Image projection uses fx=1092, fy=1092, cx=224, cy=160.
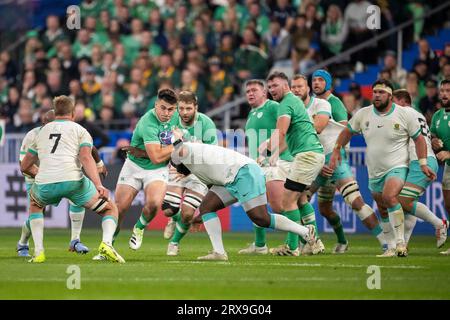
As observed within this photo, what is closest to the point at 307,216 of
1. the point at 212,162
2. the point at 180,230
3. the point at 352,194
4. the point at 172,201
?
the point at 352,194

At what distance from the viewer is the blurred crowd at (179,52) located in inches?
948

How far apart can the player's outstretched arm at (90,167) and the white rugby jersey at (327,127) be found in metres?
4.13

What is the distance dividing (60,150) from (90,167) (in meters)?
0.42

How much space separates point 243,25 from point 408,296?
1633cm

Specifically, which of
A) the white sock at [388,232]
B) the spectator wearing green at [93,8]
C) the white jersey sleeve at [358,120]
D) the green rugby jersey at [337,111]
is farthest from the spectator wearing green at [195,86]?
the white sock at [388,232]

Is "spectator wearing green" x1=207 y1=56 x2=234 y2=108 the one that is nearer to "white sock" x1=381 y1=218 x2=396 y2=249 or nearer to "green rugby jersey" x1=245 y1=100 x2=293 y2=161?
"green rugby jersey" x1=245 y1=100 x2=293 y2=161

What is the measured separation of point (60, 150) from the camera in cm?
1309

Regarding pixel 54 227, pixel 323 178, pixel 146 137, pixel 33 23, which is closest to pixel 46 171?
pixel 146 137

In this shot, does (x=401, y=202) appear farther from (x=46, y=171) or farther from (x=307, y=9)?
(x=307, y=9)

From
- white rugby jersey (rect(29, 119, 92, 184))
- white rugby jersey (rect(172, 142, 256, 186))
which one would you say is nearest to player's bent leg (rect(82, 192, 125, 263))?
white rugby jersey (rect(29, 119, 92, 184))

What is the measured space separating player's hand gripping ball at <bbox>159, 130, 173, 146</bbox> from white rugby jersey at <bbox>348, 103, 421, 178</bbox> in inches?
107

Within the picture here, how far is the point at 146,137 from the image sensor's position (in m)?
14.7

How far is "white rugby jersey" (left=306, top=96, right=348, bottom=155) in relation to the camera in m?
16.0

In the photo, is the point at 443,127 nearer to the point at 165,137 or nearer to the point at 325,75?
the point at 325,75
